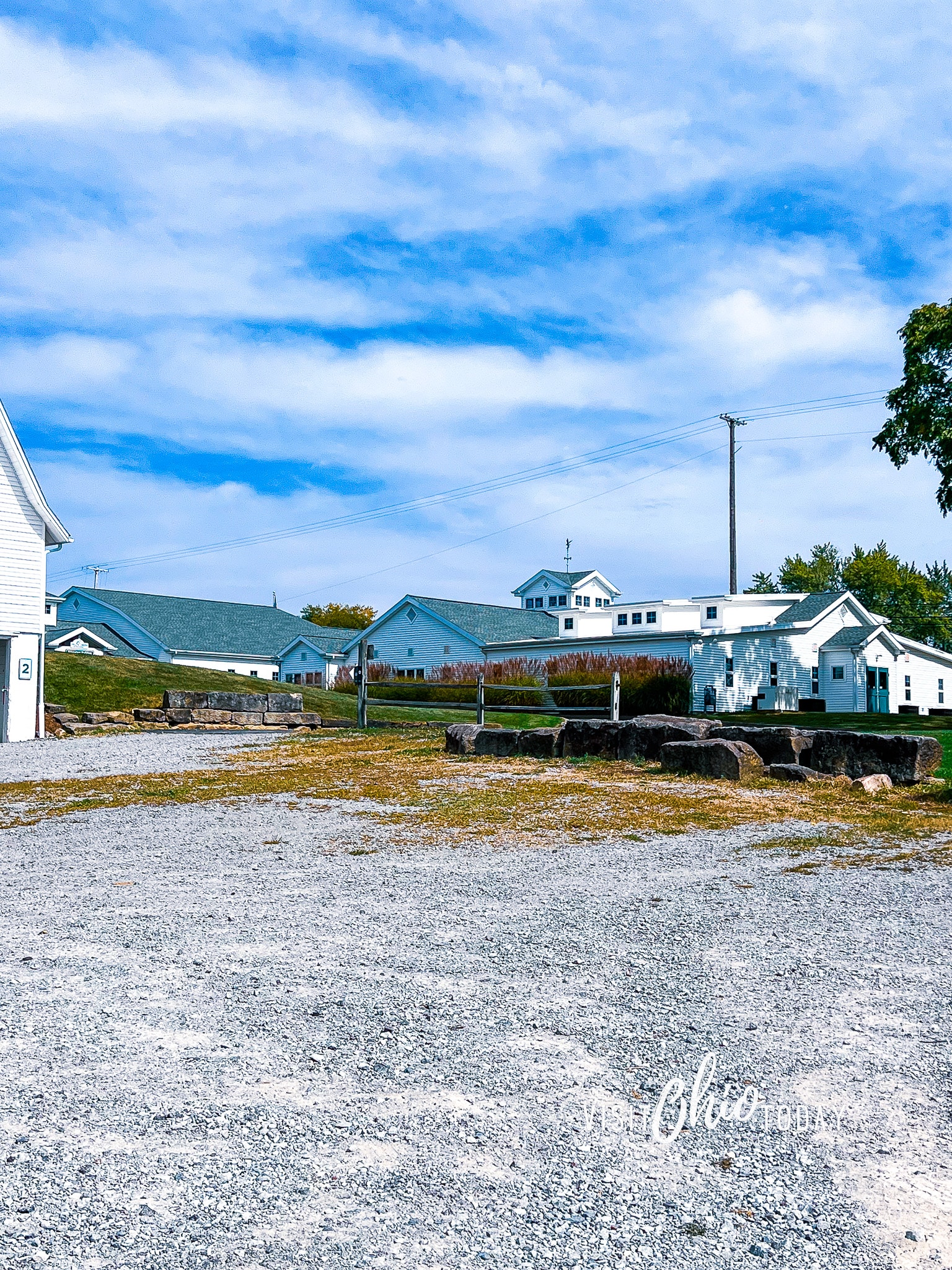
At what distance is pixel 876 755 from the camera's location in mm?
11578

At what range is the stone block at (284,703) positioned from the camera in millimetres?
26062

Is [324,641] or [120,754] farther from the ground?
[324,641]

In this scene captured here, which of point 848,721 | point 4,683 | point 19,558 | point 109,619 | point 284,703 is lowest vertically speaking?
point 848,721

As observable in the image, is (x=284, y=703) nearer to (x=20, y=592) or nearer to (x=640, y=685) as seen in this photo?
(x=20, y=592)

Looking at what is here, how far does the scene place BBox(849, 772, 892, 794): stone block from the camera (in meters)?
10.8

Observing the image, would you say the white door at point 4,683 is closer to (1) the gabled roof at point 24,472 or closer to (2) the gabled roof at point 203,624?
(1) the gabled roof at point 24,472

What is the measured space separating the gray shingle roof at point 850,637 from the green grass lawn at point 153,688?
53.8 feet

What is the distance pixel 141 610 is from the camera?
1994 inches

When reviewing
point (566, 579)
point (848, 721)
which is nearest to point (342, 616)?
A: point (566, 579)

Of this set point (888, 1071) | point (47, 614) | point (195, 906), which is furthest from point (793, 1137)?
point (47, 614)

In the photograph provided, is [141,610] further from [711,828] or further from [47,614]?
[711,828]

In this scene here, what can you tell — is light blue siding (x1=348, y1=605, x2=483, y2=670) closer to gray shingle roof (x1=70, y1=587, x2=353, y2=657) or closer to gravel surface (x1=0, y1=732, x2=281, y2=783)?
gray shingle roof (x1=70, y1=587, x2=353, y2=657)

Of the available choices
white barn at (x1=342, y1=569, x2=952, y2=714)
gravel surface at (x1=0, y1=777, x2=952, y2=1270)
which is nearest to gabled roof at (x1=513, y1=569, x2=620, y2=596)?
white barn at (x1=342, y1=569, x2=952, y2=714)

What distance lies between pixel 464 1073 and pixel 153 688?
85.2ft
